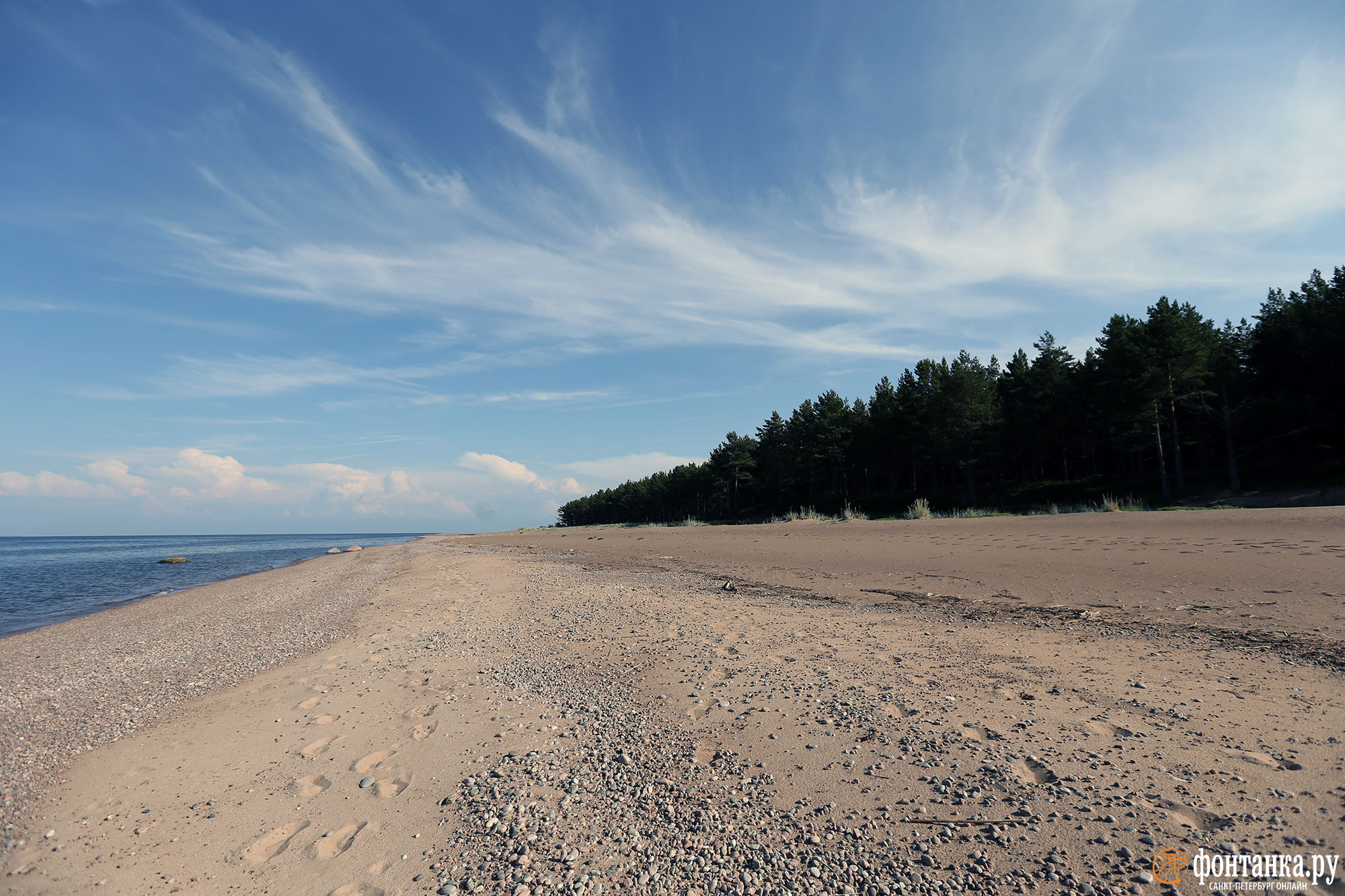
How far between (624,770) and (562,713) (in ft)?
4.65

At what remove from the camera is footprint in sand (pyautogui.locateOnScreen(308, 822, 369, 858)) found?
3.60m

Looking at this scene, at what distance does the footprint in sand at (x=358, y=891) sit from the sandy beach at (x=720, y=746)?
0.04 ft

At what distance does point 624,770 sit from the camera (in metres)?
4.18

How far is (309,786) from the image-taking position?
14.8 ft

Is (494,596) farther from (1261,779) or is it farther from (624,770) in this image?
(1261,779)

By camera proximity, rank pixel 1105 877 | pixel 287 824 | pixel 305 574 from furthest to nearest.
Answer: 1. pixel 305 574
2. pixel 287 824
3. pixel 1105 877

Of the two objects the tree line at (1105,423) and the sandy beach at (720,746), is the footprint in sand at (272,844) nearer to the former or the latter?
the sandy beach at (720,746)

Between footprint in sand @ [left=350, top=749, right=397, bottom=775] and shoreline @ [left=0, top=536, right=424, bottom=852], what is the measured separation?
7.63 ft

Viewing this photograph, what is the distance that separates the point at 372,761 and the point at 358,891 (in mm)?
1796

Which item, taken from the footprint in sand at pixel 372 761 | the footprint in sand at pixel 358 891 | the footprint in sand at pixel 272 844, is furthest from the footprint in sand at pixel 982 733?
the footprint in sand at pixel 272 844

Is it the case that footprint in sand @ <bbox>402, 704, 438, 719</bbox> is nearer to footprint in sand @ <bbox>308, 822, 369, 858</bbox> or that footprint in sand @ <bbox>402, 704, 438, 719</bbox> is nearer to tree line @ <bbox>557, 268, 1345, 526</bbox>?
footprint in sand @ <bbox>308, 822, 369, 858</bbox>

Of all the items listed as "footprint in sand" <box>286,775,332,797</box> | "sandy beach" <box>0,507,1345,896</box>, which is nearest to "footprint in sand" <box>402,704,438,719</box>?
"sandy beach" <box>0,507,1345,896</box>

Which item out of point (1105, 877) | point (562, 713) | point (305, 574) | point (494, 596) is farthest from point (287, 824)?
A: point (305, 574)

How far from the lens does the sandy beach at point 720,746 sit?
312 cm
